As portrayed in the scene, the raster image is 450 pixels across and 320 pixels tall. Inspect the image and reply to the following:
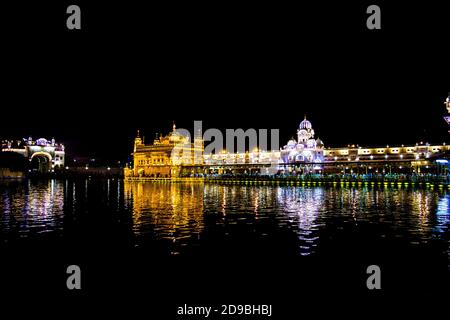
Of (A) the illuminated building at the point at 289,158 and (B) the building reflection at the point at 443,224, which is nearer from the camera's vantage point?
(B) the building reflection at the point at 443,224

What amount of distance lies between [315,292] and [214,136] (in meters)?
109

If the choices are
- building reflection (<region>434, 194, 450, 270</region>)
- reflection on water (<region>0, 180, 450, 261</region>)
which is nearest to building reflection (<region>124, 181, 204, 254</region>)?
reflection on water (<region>0, 180, 450, 261</region>)

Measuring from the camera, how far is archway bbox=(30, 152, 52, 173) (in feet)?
441

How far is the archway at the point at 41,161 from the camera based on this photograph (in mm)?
134500

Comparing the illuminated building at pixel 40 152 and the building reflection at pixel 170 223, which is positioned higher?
the illuminated building at pixel 40 152

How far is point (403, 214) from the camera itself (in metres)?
22.6

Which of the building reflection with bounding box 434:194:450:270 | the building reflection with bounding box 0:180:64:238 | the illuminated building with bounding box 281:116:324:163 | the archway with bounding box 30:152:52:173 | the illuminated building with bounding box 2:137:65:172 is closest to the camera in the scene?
the building reflection with bounding box 434:194:450:270

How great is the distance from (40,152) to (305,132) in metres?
73.3

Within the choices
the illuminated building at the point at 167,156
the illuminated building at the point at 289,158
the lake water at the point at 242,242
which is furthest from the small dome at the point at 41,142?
the lake water at the point at 242,242

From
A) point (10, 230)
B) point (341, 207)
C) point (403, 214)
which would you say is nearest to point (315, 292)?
point (10, 230)

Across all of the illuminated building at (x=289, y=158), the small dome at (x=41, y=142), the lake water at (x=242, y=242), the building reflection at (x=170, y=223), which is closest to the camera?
the lake water at (x=242, y=242)

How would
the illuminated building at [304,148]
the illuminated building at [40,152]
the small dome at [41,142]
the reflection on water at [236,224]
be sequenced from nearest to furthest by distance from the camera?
the reflection on water at [236,224], the illuminated building at [304,148], the illuminated building at [40,152], the small dome at [41,142]

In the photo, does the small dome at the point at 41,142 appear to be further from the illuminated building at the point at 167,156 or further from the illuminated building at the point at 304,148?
the illuminated building at the point at 304,148

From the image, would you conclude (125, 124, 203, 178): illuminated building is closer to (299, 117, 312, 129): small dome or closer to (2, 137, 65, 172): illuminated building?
(299, 117, 312, 129): small dome
